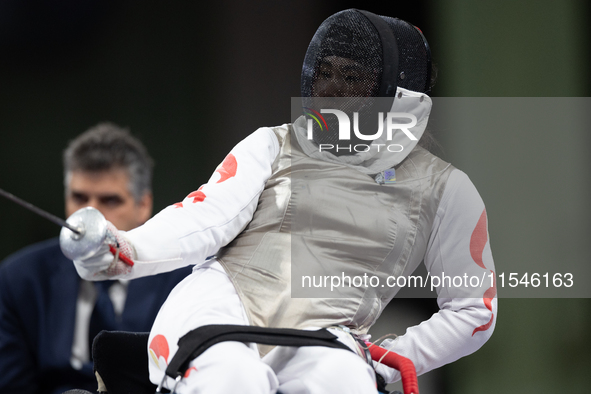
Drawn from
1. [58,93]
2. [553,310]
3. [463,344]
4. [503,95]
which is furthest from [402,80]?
[58,93]

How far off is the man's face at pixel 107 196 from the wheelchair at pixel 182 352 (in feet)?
2.84

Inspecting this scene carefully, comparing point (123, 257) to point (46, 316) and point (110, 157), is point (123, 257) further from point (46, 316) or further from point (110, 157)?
point (110, 157)

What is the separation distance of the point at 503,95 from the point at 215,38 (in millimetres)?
1353

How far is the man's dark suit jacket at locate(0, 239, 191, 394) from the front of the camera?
1.68m

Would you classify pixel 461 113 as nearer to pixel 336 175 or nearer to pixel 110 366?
pixel 336 175

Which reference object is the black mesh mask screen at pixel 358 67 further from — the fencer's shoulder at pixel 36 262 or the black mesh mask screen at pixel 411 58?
the fencer's shoulder at pixel 36 262

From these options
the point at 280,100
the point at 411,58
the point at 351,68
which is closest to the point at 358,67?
the point at 351,68

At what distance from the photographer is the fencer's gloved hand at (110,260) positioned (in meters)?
0.90

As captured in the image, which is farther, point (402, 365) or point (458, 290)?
point (458, 290)

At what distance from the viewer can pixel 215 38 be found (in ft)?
10.1

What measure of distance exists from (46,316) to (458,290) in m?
1.11

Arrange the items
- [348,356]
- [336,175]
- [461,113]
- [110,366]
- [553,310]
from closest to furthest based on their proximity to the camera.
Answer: [348,356], [110,366], [336,175], [461,113], [553,310]

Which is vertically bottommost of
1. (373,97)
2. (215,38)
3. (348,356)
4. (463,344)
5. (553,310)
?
(553,310)

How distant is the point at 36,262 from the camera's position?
5.94ft
